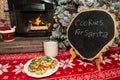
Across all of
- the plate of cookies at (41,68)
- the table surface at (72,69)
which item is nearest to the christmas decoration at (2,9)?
the table surface at (72,69)

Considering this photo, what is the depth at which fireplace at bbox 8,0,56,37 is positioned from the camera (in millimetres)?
1665

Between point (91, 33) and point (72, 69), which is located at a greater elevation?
point (91, 33)

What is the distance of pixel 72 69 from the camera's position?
1216 mm

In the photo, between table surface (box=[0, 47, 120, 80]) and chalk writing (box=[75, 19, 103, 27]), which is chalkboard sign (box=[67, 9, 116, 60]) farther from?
table surface (box=[0, 47, 120, 80])

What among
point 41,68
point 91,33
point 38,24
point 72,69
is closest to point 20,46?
point 38,24

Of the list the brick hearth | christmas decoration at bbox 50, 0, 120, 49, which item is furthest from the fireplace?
christmas decoration at bbox 50, 0, 120, 49

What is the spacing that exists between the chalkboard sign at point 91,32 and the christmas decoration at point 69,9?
90mm

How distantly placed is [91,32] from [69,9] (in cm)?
32

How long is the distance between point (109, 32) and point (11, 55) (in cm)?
100

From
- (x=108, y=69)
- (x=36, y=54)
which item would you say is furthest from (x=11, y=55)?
(x=108, y=69)

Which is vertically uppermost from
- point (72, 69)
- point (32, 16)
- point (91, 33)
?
point (32, 16)

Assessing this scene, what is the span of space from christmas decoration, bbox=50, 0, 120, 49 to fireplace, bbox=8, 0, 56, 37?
1.01 feet

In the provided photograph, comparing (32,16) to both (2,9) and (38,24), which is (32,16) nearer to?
(38,24)

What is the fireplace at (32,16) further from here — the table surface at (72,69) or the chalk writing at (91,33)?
the chalk writing at (91,33)
